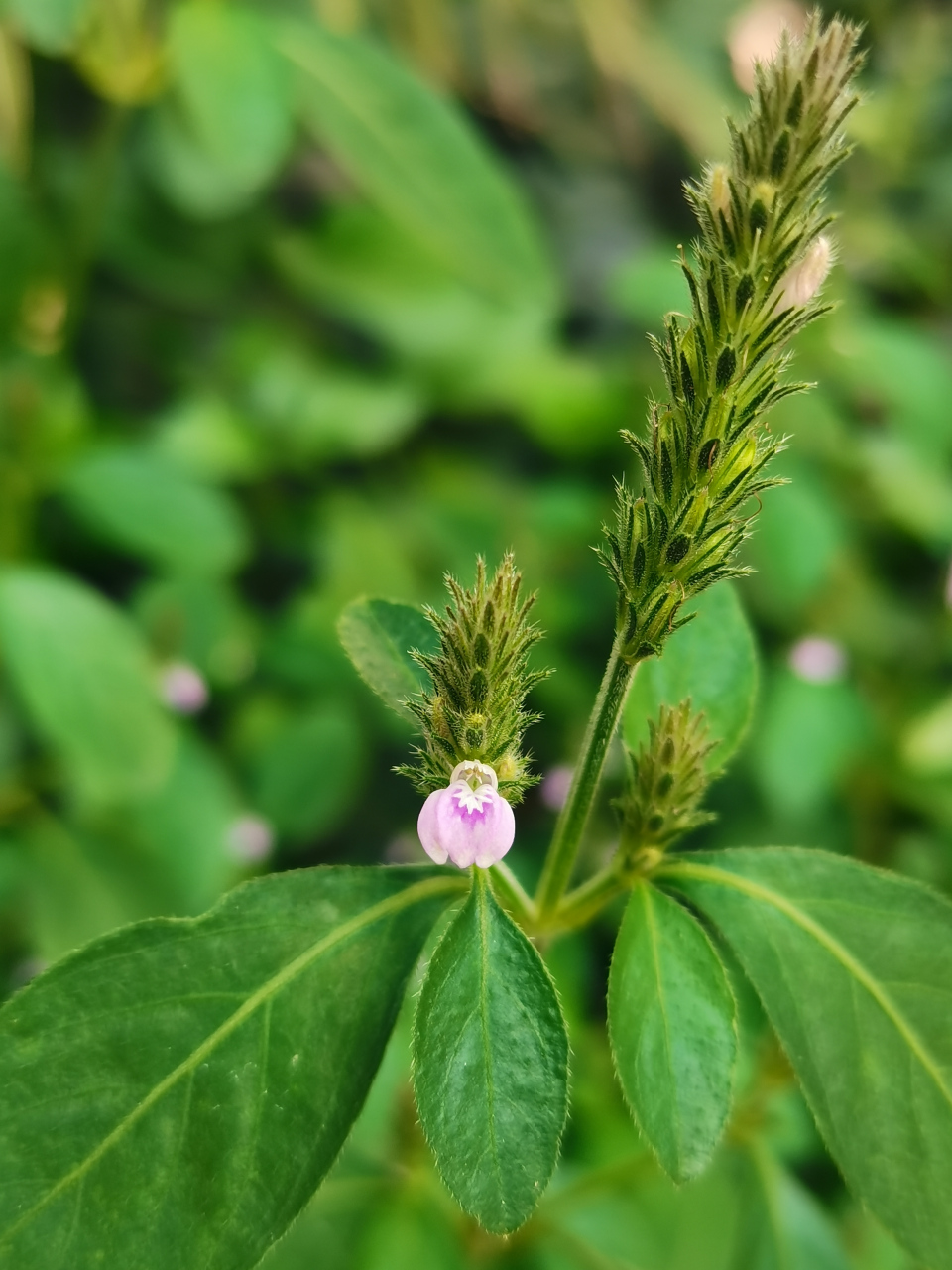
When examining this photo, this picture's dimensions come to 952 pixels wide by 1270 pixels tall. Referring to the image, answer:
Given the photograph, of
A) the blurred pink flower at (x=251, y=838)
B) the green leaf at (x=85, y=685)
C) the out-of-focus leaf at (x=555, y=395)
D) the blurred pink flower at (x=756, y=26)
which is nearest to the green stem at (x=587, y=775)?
the green leaf at (x=85, y=685)

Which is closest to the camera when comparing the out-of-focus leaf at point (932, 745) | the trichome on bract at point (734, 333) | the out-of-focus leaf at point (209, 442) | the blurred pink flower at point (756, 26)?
the trichome on bract at point (734, 333)

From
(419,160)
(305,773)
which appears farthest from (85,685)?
(419,160)

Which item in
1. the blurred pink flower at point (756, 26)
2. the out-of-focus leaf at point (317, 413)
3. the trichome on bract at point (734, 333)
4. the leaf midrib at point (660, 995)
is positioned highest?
the blurred pink flower at point (756, 26)

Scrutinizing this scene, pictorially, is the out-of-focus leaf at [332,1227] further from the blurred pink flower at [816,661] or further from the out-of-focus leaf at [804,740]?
the blurred pink flower at [816,661]

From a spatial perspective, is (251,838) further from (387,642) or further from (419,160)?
(419,160)

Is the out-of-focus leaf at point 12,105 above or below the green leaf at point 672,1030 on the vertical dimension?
above

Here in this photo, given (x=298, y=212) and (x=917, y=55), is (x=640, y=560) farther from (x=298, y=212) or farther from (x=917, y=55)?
(x=917, y=55)

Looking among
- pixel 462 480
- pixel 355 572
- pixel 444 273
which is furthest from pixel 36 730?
pixel 444 273
